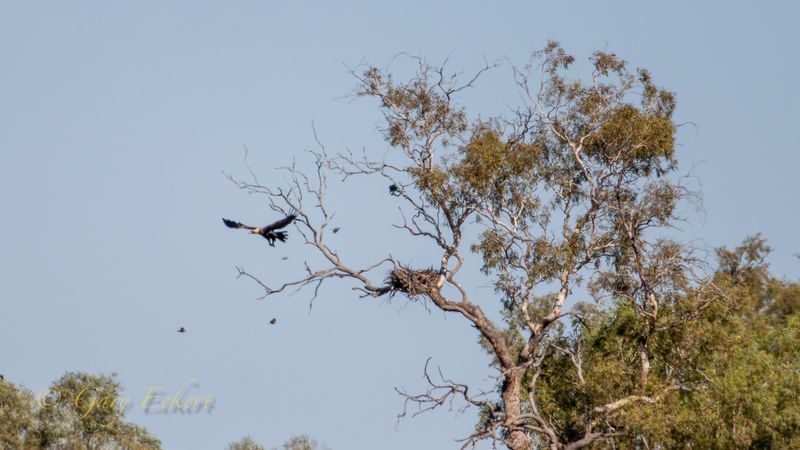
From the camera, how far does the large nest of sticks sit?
80.1 feet

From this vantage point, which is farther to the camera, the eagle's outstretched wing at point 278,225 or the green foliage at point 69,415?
the green foliage at point 69,415

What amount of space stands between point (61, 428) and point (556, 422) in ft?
43.8

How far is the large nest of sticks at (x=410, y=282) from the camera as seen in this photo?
24406 mm

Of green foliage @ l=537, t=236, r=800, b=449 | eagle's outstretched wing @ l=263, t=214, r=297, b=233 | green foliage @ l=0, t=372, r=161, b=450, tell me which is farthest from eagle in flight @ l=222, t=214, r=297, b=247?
green foliage @ l=0, t=372, r=161, b=450

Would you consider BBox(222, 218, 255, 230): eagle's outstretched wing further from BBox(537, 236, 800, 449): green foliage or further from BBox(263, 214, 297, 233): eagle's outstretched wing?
BBox(537, 236, 800, 449): green foliage

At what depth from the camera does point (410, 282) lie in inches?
962

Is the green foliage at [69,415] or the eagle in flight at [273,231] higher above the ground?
the green foliage at [69,415]

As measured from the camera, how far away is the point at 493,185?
27.5 m

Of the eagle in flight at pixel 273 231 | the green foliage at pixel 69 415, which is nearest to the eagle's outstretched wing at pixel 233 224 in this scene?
the eagle in flight at pixel 273 231

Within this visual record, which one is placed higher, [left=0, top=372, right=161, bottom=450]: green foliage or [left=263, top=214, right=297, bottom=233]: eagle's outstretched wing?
[left=0, top=372, right=161, bottom=450]: green foliage

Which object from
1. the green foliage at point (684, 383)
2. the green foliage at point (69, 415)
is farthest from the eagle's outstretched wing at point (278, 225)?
the green foliage at point (69, 415)

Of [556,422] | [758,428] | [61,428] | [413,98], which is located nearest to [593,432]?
[556,422]

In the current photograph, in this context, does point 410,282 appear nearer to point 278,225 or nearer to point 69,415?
point 278,225

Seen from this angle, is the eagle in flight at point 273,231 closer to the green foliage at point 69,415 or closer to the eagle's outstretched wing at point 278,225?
the eagle's outstretched wing at point 278,225
